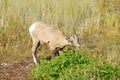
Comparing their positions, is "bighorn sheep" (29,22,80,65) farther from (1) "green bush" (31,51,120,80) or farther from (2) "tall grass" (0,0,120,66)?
(1) "green bush" (31,51,120,80)

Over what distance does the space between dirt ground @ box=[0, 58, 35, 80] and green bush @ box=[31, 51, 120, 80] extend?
0.50 meters

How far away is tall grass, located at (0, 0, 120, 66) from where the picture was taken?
455 inches

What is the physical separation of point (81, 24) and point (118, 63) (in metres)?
3.89

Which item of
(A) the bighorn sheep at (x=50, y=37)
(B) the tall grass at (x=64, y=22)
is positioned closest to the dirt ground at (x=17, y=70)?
(A) the bighorn sheep at (x=50, y=37)

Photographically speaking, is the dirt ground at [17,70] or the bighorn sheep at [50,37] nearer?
the dirt ground at [17,70]

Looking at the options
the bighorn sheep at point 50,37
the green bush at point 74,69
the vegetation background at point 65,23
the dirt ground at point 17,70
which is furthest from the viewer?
the vegetation background at point 65,23

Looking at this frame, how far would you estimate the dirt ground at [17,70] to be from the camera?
952 cm

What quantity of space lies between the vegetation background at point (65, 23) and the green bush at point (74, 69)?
1.73 m

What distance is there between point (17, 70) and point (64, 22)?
3994 mm

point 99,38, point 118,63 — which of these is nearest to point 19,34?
point 99,38

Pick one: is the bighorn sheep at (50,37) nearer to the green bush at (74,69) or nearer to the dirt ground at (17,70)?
the dirt ground at (17,70)

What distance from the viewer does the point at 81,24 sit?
1360 cm

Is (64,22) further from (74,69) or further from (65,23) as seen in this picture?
(74,69)

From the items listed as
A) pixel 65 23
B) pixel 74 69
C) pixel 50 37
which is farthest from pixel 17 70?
pixel 65 23
